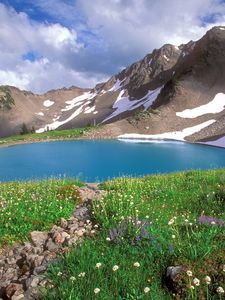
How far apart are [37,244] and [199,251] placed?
15.6 ft

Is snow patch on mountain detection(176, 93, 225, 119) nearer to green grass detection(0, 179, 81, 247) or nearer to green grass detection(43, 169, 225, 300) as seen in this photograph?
green grass detection(0, 179, 81, 247)

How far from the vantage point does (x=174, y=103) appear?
166m

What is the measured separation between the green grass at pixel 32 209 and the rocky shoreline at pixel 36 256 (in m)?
0.46

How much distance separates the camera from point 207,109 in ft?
530

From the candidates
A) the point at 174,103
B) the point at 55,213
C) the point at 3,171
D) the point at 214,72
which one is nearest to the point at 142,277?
the point at 55,213

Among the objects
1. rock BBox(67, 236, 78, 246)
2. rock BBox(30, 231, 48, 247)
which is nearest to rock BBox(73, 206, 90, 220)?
rock BBox(30, 231, 48, 247)

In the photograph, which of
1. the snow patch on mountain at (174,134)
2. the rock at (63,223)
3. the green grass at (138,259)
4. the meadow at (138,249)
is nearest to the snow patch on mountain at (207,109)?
the snow patch on mountain at (174,134)

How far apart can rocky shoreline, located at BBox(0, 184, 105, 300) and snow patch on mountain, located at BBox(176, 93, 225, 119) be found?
151m

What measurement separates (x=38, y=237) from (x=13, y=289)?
122 inches

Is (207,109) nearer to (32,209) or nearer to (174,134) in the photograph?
(174,134)

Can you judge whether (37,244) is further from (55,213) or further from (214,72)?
(214,72)

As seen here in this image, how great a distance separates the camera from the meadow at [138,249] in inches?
248

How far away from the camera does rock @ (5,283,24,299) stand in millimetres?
7477

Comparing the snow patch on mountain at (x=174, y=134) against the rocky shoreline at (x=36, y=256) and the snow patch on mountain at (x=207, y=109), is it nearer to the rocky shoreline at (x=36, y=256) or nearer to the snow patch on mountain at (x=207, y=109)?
the snow patch on mountain at (x=207, y=109)
